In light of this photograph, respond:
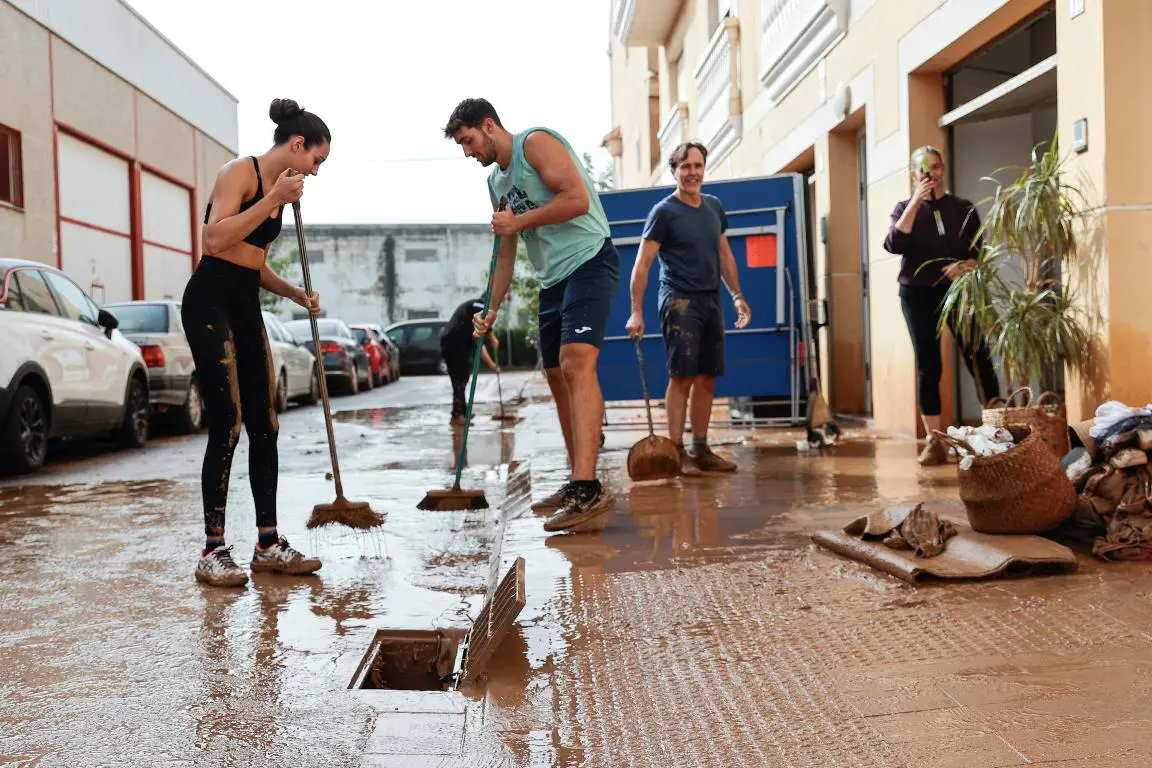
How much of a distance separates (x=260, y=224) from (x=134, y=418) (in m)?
7.17

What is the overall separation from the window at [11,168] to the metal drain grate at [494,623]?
1648cm

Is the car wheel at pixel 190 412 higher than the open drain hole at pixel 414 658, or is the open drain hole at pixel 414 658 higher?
the car wheel at pixel 190 412

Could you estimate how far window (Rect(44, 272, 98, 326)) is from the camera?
9.84 meters

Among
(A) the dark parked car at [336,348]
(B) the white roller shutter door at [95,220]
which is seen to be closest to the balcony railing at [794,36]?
(A) the dark parked car at [336,348]

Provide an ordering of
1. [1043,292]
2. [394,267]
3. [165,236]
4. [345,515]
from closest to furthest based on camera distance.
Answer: [345,515] < [1043,292] < [165,236] < [394,267]

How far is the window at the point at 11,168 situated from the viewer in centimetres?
1762

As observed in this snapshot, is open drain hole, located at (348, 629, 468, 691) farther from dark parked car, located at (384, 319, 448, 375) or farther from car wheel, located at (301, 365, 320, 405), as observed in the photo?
dark parked car, located at (384, 319, 448, 375)

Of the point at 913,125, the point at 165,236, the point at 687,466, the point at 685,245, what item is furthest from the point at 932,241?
the point at 165,236

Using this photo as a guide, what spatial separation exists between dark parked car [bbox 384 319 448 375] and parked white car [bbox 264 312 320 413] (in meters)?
13.3

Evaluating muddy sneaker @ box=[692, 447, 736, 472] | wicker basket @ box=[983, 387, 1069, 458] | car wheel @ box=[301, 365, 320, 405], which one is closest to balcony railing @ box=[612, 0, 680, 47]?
car wheel @ box=[301, 365, 320, 405]

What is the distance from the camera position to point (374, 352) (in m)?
25.6

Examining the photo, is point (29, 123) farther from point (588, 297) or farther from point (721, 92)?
point (588, 297)

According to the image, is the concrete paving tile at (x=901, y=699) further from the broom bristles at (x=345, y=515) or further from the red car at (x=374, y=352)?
the red car at (x=374, y=352)

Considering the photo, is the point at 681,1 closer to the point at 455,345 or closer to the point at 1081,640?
the point at 455,345
